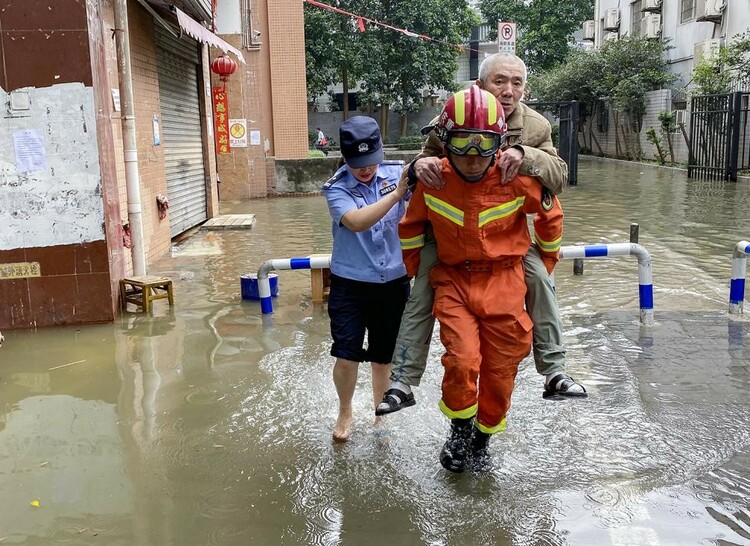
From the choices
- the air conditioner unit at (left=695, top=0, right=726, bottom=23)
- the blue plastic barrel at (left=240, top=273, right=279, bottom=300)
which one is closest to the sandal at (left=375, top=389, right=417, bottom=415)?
the blue plastic barrel at (left=240, top=273, right=279, bottom=300)

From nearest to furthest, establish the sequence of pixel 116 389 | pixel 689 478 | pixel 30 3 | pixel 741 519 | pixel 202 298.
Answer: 1. pixel 741 519
2. pixel 689 478
3. pixel 116 389
4. pixel 30 3
5. pixel 202 298

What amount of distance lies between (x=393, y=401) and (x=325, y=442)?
88 cm

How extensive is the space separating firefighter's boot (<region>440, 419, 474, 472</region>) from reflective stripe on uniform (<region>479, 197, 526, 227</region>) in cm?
102

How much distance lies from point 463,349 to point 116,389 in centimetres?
279

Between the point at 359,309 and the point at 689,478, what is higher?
the point at 359,309

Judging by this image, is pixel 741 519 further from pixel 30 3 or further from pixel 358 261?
pixel 30 3

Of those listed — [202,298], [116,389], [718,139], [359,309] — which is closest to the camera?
[359,309]

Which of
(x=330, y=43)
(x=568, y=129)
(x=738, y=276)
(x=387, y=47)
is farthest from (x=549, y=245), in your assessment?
(x=387, y=47)

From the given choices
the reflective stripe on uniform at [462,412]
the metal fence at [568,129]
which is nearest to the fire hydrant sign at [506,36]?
the metal fence at [568,129]

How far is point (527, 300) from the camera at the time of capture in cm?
371

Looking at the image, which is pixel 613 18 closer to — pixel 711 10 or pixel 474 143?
pixel 711 10

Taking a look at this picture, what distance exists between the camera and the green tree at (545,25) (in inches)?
1597

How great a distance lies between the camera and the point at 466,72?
154ft

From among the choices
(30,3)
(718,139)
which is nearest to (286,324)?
(30,3)
